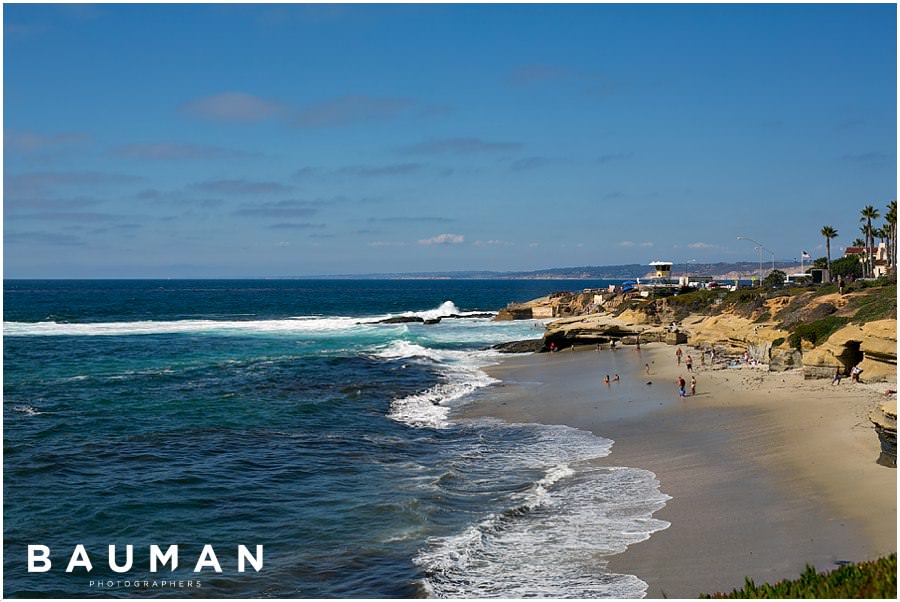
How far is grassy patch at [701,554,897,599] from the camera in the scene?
Result: 8.62 m

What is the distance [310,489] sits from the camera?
68.3 ft

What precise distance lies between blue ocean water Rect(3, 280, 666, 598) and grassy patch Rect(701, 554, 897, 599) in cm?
457

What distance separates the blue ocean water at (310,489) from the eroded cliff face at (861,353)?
1137 centimetres

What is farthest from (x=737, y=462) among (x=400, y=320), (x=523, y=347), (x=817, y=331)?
(x=400, y=320)

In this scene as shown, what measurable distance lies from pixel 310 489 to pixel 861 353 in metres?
22.7

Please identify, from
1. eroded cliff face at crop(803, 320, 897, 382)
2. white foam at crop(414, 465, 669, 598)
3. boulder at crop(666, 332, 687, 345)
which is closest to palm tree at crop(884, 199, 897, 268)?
boulder at crop(666, 332, 687, 345)

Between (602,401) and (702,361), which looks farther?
(702,361)

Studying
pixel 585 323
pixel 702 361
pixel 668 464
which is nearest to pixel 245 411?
pixel 668 464

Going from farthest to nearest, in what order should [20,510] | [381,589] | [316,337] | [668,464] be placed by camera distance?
[316,337], [668,464], [20,510], [381,589]

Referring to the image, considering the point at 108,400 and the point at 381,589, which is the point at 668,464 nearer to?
the point at 381,589

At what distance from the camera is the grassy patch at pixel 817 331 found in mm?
36706

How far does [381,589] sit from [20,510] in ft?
34.4

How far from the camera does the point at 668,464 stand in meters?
22.1

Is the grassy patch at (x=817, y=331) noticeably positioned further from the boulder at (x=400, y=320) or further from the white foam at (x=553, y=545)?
the boulder at (x=400, y=320)
